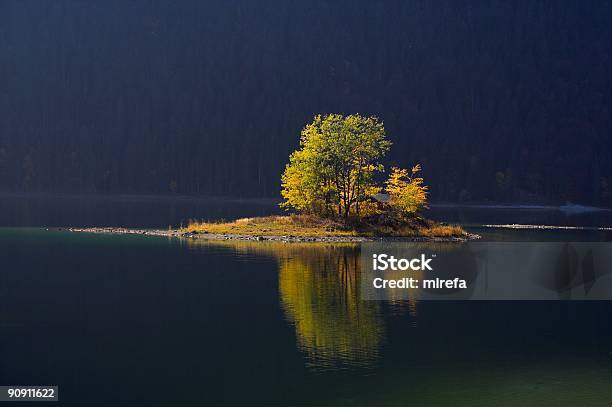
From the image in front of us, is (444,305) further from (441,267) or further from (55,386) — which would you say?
(55,386)

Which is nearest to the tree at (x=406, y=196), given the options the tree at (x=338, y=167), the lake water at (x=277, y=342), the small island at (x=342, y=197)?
the small island at (x=342, y=197)

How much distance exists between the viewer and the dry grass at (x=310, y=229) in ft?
351

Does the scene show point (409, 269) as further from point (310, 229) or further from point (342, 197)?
point (342, 197)

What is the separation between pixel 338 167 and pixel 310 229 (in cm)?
1027

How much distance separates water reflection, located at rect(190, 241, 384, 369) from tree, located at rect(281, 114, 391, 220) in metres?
27.2

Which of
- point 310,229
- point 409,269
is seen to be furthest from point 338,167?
point 409,269

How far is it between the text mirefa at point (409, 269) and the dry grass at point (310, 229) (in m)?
18.6

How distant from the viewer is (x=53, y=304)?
53.7 metres

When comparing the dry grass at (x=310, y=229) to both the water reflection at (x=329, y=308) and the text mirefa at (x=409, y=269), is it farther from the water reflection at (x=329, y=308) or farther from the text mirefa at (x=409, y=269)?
the water reflection at (x=329, y=308)

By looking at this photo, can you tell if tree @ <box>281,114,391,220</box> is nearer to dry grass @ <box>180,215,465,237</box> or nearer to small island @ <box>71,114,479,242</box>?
small island @ <box>71,114,479,242</box>

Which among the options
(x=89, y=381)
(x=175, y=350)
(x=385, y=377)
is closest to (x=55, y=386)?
(x=89, y=381)

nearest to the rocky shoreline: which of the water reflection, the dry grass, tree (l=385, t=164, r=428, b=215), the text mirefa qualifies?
the dry grass

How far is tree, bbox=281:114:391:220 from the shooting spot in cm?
11219

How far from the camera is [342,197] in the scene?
11412 cm
